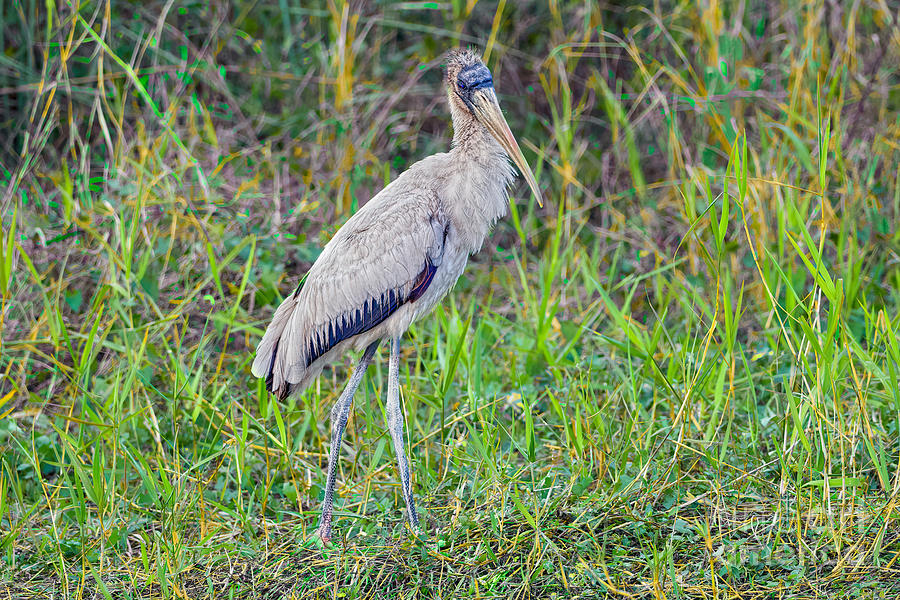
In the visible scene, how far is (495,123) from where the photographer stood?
3432mm

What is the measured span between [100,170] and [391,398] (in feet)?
9.55

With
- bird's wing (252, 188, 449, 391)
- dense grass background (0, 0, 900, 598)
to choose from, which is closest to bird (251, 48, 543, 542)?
bird's wing (252, 188, 449, 391)

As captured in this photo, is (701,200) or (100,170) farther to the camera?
(100,170)

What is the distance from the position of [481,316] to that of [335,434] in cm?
122

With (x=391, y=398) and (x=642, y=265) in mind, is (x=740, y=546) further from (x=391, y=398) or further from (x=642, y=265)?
(x=642, y=265)

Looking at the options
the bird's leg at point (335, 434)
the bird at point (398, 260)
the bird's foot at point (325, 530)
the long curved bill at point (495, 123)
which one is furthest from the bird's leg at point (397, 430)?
the long curved bill at point (495, 123)

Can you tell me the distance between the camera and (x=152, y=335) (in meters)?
4.28

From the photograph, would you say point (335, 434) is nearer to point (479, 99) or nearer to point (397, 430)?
point (397, 430)

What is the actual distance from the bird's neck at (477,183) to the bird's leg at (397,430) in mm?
494

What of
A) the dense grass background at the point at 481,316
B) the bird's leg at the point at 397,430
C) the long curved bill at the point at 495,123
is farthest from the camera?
the long curved bill at the point at 495,123

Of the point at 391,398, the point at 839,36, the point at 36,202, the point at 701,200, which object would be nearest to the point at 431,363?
the point at 391,398

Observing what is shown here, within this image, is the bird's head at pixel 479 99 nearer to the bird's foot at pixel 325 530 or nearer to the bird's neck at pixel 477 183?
the bird's neck at pixel 477 183

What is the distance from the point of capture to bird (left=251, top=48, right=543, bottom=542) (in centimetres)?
334

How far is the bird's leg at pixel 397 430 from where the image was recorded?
3248 millimetres
